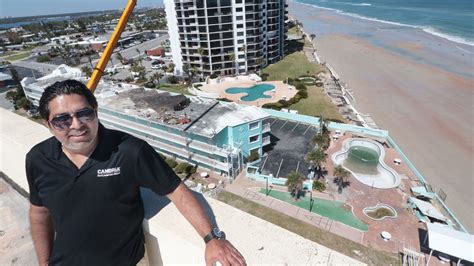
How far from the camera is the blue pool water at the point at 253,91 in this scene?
5724 centimetres

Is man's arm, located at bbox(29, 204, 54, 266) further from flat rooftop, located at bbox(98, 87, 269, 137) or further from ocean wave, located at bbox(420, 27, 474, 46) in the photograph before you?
ocean wave, located at bbox(420, 27, 474, 46)

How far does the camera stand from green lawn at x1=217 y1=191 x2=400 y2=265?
21328 millimetres

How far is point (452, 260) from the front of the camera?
22125mm

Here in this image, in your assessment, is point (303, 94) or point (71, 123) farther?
point (303, 94)

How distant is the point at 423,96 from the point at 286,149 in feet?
118

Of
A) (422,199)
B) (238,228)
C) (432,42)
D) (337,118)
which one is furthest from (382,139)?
(432,42)

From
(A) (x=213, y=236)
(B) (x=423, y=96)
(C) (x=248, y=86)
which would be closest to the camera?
(A) (x=213, y=236)

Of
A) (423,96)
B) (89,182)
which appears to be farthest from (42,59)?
(89,182)

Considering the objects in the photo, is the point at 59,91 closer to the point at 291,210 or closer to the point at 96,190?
the point at 96,190


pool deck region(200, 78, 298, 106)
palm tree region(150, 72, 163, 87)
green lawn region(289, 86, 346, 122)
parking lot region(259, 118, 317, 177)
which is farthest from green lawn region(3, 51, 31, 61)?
parking lot region(259, 118, 317, 177)

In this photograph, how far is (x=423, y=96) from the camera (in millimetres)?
53250

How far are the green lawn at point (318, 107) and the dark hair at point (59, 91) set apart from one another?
4564 cm

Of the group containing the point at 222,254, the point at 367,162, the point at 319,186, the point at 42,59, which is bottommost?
the point at 367,162

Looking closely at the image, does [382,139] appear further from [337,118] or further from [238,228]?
[238,228]
